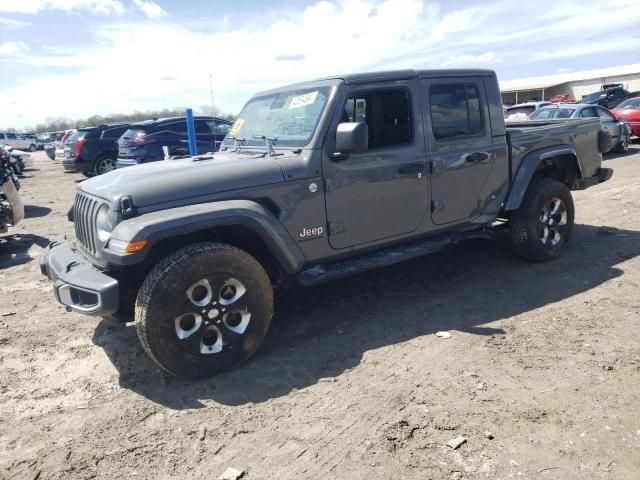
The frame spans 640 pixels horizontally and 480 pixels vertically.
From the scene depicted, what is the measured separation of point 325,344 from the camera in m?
3.85

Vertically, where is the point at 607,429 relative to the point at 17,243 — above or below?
below

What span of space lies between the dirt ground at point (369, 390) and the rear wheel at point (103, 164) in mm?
10655

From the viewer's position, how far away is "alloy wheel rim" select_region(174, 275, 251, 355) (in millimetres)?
3262

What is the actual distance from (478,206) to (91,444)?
3795 mm

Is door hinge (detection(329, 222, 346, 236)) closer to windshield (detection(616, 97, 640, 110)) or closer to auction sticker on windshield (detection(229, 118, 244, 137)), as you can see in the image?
auction sticker on windshield (detection(229, 118, 244, 137))

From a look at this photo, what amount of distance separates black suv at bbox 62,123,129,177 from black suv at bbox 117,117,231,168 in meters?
3.44

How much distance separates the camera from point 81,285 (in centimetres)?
320

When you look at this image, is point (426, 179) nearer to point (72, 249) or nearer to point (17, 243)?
point (72, 249)

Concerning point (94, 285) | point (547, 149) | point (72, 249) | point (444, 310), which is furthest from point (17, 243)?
point (547, 149)

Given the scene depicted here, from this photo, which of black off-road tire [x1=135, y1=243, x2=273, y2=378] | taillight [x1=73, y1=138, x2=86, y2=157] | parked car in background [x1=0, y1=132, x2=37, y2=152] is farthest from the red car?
parked car in background [x1=0, y1=132, x2=37, y2=152]

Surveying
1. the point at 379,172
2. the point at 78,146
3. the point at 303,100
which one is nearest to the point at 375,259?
the point at 379,172

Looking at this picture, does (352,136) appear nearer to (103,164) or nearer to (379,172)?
(379,172)

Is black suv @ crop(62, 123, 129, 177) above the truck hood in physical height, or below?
above

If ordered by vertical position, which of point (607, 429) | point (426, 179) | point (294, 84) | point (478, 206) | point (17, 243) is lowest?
point (607, 429)
